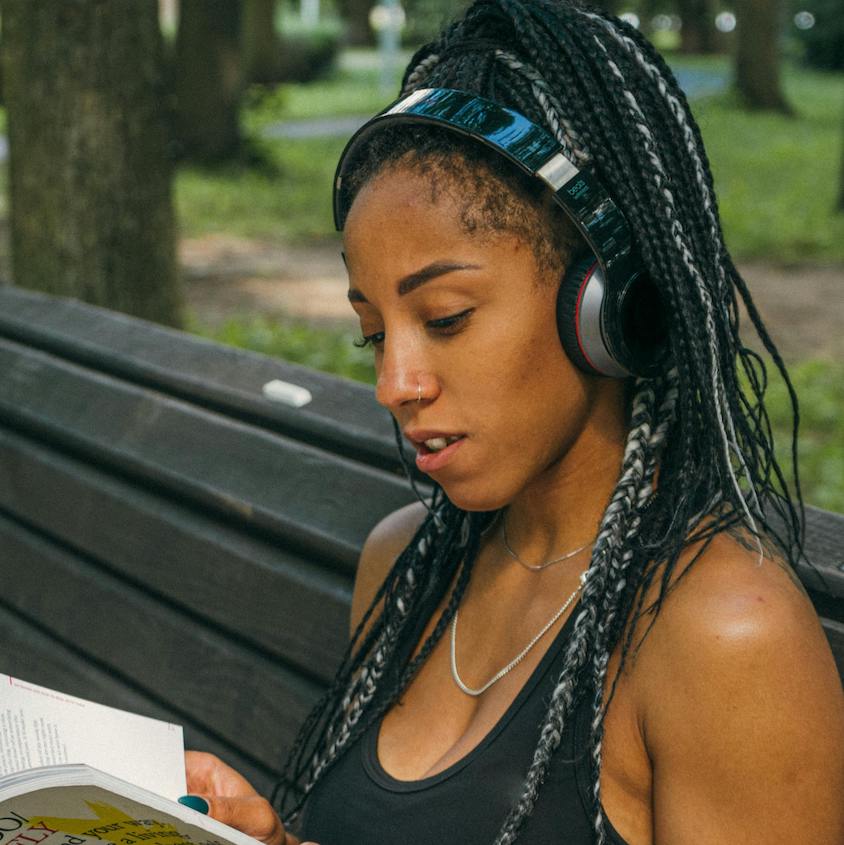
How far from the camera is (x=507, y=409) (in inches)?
64.2

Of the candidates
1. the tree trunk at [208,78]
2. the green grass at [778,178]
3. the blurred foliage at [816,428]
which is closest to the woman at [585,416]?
the green grass at [778,178]

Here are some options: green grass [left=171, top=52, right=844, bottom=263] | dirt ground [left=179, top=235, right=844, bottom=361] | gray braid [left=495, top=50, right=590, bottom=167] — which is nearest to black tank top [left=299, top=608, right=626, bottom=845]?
gray braid [left=495, top=50, right=590, bottom=167]

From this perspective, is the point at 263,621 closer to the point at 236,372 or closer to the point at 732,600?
the point at 236,372

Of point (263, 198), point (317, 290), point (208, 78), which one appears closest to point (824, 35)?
point (208, 78)

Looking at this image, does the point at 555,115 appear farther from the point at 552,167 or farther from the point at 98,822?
the point at 98,822

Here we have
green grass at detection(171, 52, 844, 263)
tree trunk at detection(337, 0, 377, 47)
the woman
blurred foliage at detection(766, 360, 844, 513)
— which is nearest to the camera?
the woman

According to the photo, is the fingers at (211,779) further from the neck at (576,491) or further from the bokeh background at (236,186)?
the bokeh background at (236,186)

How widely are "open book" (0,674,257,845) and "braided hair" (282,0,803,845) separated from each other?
440mm

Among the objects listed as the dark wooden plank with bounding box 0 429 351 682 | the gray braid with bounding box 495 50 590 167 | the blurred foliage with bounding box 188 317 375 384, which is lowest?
the blurred foliage with bounding box 188 317 375 384

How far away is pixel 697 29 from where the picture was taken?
4091 centimetres

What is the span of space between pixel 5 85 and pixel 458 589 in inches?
138

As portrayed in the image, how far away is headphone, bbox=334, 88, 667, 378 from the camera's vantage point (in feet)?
5.09

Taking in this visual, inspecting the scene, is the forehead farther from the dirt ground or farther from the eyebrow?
the dirt ground

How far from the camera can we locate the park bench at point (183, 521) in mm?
2395
